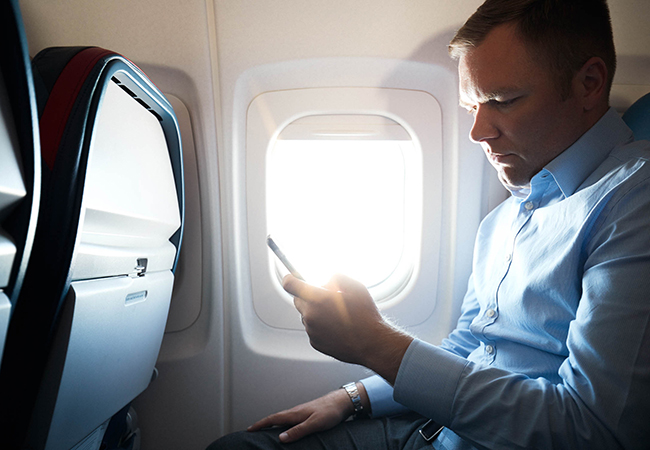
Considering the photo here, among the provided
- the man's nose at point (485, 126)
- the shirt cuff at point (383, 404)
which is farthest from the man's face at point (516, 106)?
the shirt cuff at point (383, 404)

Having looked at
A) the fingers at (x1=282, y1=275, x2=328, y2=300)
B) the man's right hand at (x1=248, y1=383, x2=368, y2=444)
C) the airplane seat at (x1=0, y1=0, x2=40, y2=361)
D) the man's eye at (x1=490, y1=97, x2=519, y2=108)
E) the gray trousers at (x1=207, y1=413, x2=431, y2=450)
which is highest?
the man's eye at (x1=490, y1=97, x2=519, y2=108)

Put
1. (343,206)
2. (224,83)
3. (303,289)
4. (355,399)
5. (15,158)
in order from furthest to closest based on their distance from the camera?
(343,206) < (224,83) < (355,399) < (303,289) < (15,158)

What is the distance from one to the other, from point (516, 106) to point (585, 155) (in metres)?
0.20

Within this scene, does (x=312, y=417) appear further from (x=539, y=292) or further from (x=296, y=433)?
(x=539, y=292)

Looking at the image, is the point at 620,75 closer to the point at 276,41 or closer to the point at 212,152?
the point at 276,41

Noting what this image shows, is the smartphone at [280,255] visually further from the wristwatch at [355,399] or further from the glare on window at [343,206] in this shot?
the glare on window at [343,206]

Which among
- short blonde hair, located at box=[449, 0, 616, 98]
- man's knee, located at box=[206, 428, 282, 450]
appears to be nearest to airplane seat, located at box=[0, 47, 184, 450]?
man's knee, located at box=[206, 428, 282, 450]

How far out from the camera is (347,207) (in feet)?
6.03

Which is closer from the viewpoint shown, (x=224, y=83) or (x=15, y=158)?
(x=15, y=158)

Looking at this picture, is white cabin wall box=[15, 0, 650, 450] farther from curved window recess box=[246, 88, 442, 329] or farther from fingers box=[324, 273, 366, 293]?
fingers box=[324, 273, 366, 293]

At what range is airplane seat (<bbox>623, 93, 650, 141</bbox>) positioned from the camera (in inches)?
52.7

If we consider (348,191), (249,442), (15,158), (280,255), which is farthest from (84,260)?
(348,191)

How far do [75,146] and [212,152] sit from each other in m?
0.85

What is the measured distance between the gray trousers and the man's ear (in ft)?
3.12
